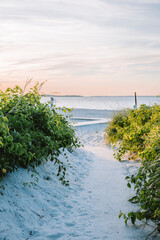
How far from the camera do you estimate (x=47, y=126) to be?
191 inches

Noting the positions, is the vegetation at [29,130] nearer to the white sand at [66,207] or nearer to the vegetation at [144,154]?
the white sand at [66,207]

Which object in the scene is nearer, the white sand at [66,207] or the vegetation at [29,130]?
the white sand at [66,207]

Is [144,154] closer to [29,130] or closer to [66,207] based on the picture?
[66,207]

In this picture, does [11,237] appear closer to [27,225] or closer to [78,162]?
[27,225]

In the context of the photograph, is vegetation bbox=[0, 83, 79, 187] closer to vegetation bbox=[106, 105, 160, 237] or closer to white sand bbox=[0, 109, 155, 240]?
white sand bbox=[0, 109, 155, 240]

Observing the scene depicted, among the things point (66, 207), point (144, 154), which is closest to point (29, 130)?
point (66, 207)

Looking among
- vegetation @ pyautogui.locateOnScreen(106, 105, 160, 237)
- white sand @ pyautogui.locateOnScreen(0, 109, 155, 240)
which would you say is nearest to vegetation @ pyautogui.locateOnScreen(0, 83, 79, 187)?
white sand @ pyautogui.locateOnScreen(0, 109, 155, 240)

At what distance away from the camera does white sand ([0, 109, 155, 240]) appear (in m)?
3.25

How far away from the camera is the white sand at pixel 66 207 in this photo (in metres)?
3.25

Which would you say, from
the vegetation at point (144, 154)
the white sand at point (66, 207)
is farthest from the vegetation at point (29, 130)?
the vegetation at point (144, 154)

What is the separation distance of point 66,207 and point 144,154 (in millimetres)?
1556

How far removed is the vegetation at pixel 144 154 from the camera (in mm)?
3199

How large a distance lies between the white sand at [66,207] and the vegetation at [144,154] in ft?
0.82

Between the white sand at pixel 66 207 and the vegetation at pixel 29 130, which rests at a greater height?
the vegetation at pixel 29 130
